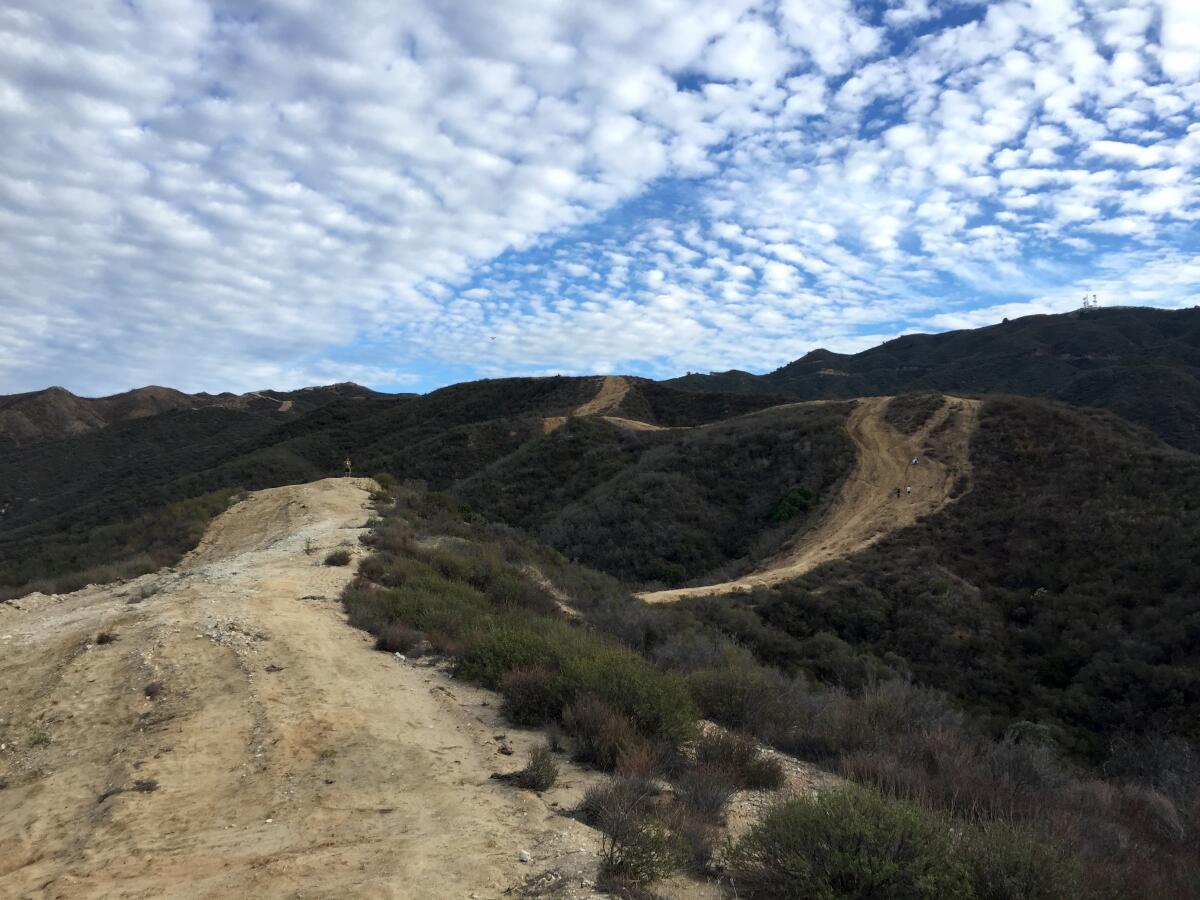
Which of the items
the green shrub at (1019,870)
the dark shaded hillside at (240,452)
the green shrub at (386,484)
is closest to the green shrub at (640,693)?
the green shrub at (1019,870)

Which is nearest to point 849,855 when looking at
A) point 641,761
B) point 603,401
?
point 641,761

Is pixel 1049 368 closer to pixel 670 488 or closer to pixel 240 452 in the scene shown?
pixel 670 488

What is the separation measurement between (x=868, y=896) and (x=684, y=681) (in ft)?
14.8

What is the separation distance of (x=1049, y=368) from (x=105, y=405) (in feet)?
466

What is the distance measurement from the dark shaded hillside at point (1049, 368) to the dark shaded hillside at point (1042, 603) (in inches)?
1646

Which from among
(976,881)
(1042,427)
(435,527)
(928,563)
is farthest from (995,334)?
(976,881)

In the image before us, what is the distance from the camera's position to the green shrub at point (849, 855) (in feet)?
11.4

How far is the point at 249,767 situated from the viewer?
5.73 meters

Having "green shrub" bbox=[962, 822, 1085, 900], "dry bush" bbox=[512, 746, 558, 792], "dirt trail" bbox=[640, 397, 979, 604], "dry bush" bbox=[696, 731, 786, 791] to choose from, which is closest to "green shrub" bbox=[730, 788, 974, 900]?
"green shrub" bbox=[962, 822, 1085, 900]

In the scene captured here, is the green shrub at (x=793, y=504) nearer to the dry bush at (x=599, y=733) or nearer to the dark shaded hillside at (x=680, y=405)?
the dry bush at (x=599, y=733)

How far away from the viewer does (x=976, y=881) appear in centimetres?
356

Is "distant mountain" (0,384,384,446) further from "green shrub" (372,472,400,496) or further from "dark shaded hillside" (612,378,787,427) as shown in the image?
"green shrub" (372,472,400,496)

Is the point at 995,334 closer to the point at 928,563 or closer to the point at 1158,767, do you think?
the point at 928,563

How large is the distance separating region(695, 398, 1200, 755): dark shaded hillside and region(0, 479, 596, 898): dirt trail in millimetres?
10555
